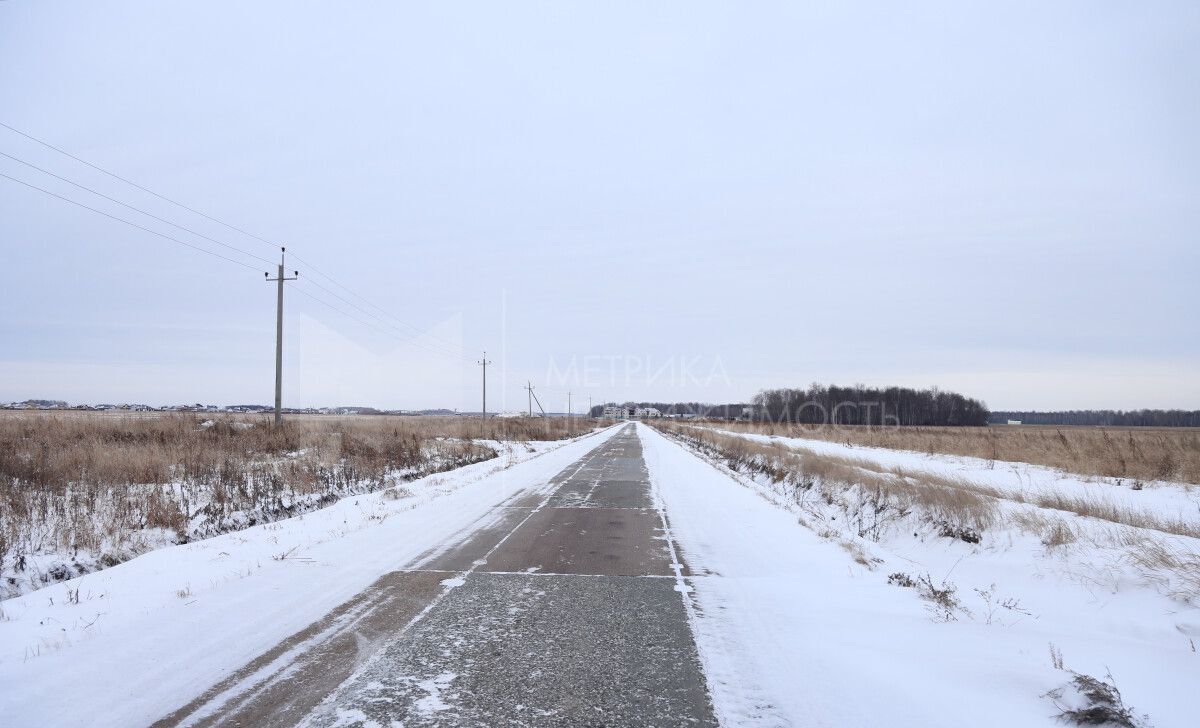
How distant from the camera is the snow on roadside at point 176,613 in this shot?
164 inches

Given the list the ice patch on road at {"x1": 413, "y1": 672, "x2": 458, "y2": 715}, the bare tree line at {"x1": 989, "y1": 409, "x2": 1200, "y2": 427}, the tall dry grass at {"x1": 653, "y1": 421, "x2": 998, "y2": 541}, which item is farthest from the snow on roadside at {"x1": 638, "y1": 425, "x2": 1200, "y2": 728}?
the bare tree line at {"x1": 989, "y1": 409, "x2": 1200, "y2": 427}

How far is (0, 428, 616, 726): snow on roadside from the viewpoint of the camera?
4.16m

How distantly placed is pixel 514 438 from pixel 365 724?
126ft

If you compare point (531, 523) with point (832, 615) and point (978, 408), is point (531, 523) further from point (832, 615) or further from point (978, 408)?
point (978, 408)

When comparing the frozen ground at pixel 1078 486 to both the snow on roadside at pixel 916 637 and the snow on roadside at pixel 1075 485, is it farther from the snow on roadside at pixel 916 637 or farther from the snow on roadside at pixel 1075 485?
the snow on roadside at pixel 916 637

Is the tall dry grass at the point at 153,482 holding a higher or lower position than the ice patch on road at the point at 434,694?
higher

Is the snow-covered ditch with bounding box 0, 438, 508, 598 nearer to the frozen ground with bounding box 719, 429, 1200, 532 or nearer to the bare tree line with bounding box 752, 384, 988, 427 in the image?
the frozen ground with bounding box 719, 429, 1200, 532

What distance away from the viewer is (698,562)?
8219mm

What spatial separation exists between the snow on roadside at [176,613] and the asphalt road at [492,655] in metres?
0.34

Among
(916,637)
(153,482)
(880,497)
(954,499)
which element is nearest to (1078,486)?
(880,497)

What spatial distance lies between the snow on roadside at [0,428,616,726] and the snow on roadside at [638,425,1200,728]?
375 centimetres

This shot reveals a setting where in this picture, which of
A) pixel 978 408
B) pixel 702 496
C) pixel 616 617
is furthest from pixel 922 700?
pixel 978 408

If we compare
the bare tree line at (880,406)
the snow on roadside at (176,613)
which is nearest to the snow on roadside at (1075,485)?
the snow on roadside at (176,613)

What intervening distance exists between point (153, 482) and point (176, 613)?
9380mm
